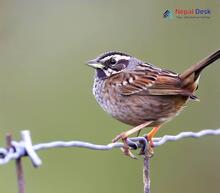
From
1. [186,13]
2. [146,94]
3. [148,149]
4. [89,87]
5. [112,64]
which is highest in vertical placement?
[186,13]

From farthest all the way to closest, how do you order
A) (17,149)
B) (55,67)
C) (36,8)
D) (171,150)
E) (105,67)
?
(36,8)
(55,67)
(171,150)
(105,67)
(17,149)

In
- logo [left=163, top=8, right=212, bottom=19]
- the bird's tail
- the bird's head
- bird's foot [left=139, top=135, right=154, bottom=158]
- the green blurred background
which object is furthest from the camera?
logo [left=163, top=8, right=212, bottom=19]

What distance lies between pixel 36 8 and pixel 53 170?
3.11 m

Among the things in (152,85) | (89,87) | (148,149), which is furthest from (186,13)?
(148,149)

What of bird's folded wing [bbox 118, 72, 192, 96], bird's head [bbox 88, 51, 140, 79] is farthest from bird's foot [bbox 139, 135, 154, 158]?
bird's head [bbox 88, 51, 140, 79]

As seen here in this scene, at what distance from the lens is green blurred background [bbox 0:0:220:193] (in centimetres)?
688

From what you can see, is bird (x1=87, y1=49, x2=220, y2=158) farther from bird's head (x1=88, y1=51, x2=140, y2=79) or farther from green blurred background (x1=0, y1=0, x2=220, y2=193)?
green blurred background (x1=0, y1=0, x2=220, y2=193)

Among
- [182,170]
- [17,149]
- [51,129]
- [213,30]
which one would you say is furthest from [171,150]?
[17,149]

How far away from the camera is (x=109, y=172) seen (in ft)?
22.7

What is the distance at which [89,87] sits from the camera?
7934 mm

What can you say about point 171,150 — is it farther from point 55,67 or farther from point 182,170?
point 55,67

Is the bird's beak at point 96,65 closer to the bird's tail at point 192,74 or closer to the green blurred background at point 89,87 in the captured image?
the bird's tail at point 192,74

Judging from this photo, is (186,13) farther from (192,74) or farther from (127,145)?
(127,145)

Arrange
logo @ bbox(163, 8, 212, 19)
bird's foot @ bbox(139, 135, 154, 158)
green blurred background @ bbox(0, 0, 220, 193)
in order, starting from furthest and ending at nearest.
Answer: logo @ bbox(163, 8, 212, 19)
green blurred background @ bbox(0, 0, 220, 193)
bird's foot @ bbox(139, 135, 154, 158)
